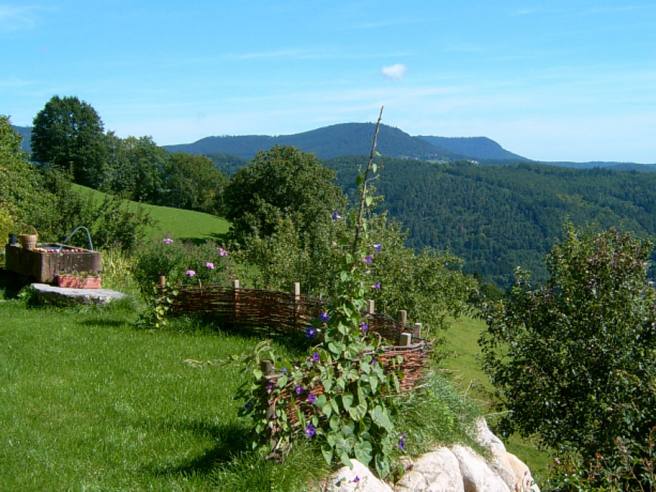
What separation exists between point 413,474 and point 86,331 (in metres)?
5.95

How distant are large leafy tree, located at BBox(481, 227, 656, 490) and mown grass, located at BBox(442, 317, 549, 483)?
62cm

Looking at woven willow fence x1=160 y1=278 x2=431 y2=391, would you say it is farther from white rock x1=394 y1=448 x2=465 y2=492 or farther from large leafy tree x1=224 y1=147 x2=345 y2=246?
large leafy tree x1=224 y1=147 x2=345 y2=246

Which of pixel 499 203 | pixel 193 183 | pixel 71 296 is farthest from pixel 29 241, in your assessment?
pixel 499 203

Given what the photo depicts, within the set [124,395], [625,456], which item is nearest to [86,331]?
[124,395]

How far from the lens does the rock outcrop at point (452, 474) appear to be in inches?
183

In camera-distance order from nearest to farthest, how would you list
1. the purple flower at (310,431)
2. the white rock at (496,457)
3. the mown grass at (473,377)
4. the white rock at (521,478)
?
the purple flower at (310,431) < the white rock at (496,457) < the white rock at (521,478) < the mown grass at (473,377)

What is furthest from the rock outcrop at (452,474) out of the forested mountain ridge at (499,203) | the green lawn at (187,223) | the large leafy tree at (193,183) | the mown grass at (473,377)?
the forested mountain ridge at (499,203)

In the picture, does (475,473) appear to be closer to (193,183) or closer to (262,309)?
(262,309)

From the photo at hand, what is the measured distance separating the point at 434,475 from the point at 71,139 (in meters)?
60.3

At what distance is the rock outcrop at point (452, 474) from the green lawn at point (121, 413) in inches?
10.0

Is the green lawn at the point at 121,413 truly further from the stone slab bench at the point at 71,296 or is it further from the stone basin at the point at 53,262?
the stone basin at the point at 53,262

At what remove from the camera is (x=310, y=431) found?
471 cm

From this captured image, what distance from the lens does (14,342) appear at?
884 cm

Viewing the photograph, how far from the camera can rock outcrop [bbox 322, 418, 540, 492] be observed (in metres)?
4.65
